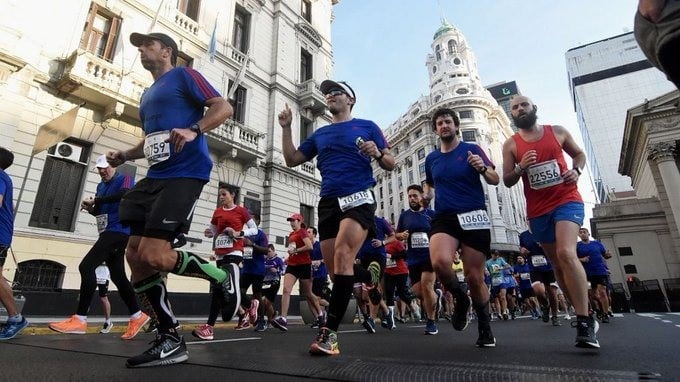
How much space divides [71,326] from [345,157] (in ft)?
12.2

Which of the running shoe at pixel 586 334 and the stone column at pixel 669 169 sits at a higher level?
the stone column at pixel 669 169

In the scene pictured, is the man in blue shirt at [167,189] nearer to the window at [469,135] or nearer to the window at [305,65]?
the window at [305,65]

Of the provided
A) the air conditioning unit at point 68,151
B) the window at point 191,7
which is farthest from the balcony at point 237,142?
the window at point 191,7

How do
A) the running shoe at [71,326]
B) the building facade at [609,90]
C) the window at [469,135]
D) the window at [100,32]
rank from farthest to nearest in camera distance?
the building facade at [609,90]
the window at [469,135]
the window at [100,32]
the running shoe at [71,326]

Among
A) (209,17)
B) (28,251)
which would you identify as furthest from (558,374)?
(209,17)

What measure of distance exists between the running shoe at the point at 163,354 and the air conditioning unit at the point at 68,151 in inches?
424

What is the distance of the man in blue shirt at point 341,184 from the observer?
8.98 ft

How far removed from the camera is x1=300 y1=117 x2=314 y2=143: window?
19266 millimetres

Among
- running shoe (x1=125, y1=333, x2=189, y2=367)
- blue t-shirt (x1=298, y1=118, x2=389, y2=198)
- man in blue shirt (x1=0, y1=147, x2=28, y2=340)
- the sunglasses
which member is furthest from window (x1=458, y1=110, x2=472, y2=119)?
running shoe (x1=125, y1=333, x2=189, y2=367)

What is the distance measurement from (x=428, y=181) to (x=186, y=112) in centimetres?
280

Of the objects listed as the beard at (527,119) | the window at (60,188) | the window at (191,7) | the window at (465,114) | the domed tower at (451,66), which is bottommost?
the beard at (527,119)

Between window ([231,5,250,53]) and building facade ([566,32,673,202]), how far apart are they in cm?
8214

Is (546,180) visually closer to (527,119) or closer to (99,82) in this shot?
(527,119)

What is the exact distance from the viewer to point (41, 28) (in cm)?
1059
